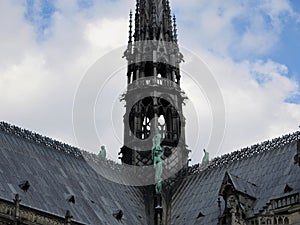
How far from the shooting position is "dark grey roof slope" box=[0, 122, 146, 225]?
34031 mm

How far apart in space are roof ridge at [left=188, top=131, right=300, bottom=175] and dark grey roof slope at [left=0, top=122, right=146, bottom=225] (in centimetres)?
460

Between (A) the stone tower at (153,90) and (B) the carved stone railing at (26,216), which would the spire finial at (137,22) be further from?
(B) the carved stone railing at (26,216)

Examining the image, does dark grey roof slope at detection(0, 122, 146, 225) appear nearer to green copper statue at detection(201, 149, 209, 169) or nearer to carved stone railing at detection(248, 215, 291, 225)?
green copper statue at detection(201, 149, 209, 169)

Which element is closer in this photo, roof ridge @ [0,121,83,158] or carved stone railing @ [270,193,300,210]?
carved stone railing @ [270,193,300,210]

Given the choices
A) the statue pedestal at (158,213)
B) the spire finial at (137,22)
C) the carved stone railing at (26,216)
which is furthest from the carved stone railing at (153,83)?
the carved stone railing at (26,216)

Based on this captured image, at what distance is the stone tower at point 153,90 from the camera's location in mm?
43844

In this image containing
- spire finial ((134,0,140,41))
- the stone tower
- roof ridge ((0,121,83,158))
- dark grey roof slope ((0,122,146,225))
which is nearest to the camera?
dark grey roof slope ((0,122,146,225))

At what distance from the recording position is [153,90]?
45.4 meters

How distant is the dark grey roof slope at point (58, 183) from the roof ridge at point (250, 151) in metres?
4.60

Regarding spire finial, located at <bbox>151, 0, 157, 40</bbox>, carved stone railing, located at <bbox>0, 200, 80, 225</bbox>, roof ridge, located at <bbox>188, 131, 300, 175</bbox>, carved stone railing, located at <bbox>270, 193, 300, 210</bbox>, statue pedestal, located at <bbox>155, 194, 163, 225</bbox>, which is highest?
spire finial, located at <bbox>151, 0, 157, 40</bbox>

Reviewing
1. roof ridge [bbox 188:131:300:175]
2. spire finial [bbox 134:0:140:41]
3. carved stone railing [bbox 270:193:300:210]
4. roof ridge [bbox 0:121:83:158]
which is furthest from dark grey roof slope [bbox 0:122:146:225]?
spire finial [bbox 134:0:140:41]

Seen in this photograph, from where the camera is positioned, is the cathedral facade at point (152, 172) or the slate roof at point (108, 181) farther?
the slate roof at point (108, 181)

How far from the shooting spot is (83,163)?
41156 millimetres

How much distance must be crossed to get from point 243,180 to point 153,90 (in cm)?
1090
